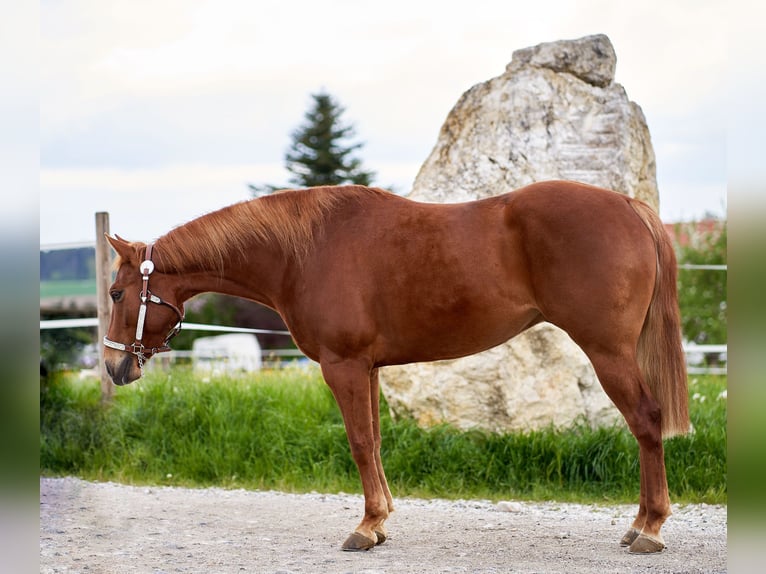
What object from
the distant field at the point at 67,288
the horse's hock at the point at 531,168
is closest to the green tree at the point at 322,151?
the distant field at the point at 67,288

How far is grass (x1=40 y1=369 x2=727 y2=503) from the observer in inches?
210

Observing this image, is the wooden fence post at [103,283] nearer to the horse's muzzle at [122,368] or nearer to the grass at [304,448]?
the grass at [304,448]

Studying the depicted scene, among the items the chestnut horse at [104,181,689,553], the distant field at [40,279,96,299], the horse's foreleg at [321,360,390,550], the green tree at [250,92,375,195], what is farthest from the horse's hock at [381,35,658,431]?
the green tree at [250,92,375,195]

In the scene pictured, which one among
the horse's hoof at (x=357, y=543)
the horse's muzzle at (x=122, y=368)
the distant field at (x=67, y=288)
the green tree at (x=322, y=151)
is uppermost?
the green tree at (x=322, y=151)

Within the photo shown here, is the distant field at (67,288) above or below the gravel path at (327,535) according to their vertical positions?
above

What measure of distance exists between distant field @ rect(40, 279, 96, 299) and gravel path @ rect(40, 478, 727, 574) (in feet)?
28.8

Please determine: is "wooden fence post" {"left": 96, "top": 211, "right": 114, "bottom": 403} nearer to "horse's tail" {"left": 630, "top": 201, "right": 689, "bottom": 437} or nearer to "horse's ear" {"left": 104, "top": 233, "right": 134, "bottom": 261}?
"horse's ear" {"left": 104, "top": 233, "right": 134, "bottom": 261}

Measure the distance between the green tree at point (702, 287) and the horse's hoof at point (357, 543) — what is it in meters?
11.3

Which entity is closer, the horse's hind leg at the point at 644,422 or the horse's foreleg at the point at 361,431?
the horse's hind leg at the point at 644,422

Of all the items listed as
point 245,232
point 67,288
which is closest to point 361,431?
point 245,232

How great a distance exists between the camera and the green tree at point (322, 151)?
1289 inches

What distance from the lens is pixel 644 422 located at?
11.8 feet

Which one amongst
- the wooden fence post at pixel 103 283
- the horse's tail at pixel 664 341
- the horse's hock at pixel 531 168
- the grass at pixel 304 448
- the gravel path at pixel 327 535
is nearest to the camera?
the gravel path at pixel 327 535

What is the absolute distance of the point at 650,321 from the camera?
3824 millimetres
